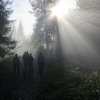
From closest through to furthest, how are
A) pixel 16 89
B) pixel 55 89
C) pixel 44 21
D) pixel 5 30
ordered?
pixel 55 89 < pixel 16 89 < pixel 5 30 < pixel 44 21

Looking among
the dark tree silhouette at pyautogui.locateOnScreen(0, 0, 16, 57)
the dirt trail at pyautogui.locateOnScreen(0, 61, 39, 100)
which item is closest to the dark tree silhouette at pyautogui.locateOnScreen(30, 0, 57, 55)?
the dark tree silhouette at pyautogui.locateOnScreen(0, 0, 16, 57)

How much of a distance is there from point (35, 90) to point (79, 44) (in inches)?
1083

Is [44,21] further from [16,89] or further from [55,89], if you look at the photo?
[55,89]

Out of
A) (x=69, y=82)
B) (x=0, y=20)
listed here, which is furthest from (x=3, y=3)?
(x=69, y=82)

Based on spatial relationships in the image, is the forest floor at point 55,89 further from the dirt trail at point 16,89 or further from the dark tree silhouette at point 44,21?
the dark tree silhouette at point 44,21

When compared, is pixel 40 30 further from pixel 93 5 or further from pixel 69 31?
pixel 93 5

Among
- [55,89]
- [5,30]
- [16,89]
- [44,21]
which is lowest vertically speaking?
[16,89]

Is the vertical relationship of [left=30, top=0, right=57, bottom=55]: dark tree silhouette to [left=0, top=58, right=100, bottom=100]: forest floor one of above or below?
above

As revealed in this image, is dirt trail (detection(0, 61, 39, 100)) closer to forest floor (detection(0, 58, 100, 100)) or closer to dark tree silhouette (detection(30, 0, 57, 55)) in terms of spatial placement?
forest floor (detection(0, 58, 100, 100))

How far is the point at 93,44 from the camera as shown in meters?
32.6

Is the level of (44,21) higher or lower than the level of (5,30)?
higher

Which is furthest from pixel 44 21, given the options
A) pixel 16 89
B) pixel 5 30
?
pixel 16 89

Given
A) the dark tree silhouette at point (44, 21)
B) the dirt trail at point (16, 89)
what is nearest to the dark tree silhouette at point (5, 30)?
the dirt trail at point (16, 89)

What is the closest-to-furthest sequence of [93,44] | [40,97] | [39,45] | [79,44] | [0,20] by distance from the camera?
[40,97], [0,20], [93,44], [79,44], [39,45]
